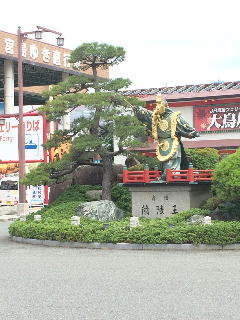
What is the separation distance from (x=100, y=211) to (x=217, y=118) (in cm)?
1105

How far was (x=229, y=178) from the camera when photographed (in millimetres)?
19031

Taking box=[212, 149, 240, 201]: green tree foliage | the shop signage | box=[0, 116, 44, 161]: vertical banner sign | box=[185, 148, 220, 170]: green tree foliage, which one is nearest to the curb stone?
box=[212, 149, 240, 201]: green tree foliage

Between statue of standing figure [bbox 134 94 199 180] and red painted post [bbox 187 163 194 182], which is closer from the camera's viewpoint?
red painted post [bbox 187 163 194 182]

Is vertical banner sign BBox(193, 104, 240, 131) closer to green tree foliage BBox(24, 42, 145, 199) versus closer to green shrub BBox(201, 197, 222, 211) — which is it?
green tree foliage BBox(24, 42, 145, 199)

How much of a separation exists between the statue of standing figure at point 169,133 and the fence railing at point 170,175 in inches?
14.9

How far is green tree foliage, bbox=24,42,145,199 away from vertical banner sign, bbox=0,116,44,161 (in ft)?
43.9

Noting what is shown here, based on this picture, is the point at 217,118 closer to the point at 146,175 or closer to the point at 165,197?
the point at 146,175

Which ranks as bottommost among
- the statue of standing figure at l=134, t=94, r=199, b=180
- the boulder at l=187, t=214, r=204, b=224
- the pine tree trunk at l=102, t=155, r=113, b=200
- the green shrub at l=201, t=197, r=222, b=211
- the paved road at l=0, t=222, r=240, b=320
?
the paved road at l=0, t=222, r=240, b=320

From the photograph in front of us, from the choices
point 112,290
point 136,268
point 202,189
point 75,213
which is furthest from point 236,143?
point 112,290

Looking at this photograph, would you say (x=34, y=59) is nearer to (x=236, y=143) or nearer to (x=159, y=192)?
(x=236, y=143)

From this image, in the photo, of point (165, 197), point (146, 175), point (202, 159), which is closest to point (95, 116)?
point (146, 175)

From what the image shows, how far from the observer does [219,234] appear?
57.4 feet

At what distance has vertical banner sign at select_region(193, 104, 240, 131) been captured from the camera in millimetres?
30516

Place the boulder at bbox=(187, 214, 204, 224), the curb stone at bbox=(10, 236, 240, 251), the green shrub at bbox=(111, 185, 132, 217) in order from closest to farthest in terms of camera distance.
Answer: the curb stone at bbox=(10, 236, 240, 251)
the boulder at bbox=(187, 214, 204, 224)
the green shrub at bbox=(111, 185, 132, 217)
